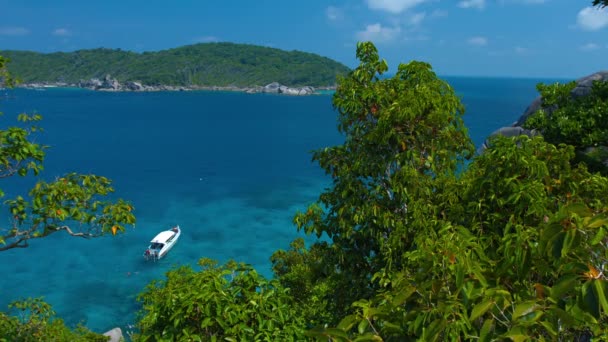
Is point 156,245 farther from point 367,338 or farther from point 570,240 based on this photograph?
point 570,240

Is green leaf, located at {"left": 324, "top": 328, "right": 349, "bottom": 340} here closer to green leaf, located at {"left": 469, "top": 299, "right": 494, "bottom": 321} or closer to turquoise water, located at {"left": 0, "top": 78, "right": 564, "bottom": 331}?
green leaf, located at {"left": 469, "top": 299, "right": 494, "bottom": 321}

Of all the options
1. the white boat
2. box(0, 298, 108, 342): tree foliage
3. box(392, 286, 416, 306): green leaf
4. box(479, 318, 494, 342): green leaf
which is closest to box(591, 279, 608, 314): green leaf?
box(479, 318, 494, 342): green leaf

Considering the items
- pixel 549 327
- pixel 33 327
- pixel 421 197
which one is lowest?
pixel 33 327

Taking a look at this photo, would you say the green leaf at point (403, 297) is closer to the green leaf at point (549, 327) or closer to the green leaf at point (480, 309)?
the green leaf at point (480, 309)

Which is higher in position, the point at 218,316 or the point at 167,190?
the point at 218,316

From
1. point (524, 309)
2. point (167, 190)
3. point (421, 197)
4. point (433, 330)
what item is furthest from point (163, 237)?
point (524, 309)

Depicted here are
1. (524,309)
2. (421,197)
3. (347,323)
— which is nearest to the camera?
(524,309)

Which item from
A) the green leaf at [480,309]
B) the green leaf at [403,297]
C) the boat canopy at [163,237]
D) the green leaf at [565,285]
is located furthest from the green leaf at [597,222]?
the boat canopy at [163,237]
